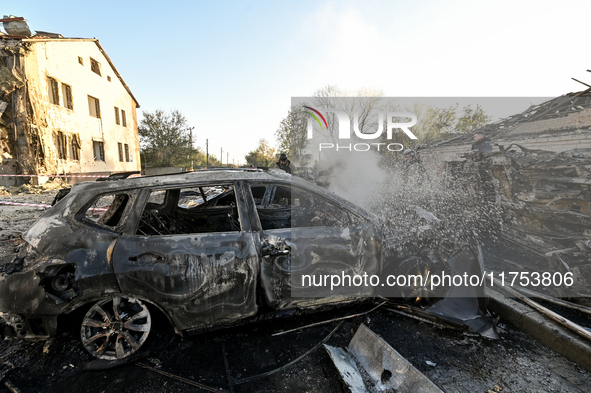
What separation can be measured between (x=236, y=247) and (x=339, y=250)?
0.96 m

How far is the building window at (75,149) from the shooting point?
16.1 metres

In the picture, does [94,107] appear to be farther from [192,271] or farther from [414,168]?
[192,271]

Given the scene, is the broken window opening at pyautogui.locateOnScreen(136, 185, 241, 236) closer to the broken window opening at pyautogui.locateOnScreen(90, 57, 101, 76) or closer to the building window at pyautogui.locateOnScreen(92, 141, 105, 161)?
the building window at pyautogui.locateOnScreen(92, 141, 105, 161)

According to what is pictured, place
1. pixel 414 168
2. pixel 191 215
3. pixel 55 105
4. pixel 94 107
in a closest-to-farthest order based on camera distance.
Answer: pixel 191 215, pixel 414 168, pixel 55 105, pixel 94 107

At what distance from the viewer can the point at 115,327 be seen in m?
2.12

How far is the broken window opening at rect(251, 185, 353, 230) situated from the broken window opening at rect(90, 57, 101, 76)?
23.2m

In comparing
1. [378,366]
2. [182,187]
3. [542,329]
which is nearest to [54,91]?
[182,187]

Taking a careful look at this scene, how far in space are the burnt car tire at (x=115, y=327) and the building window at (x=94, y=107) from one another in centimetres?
2205

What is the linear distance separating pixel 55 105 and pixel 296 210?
1910 cm

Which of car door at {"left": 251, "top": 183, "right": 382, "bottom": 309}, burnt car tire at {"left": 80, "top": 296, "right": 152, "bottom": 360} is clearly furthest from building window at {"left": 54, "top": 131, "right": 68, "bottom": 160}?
car door at {"left": 251, "top": 183, "right": 382, "bottom": 309}

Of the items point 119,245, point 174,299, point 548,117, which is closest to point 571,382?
point 174,299

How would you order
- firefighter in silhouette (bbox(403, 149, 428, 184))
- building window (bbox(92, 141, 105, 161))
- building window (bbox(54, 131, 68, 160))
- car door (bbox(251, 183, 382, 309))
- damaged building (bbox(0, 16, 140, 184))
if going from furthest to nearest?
1. building window (bbox(92, 141, 105, 161))
2. building window (bbox(54, 131, 68, 160))
3. damaged building (bbox(0, 16, 140, 184))
4. firefighter in silhouette (bbox(403, 149, 428, 184))
5. car door (bbox(251, 183, 382, 309))

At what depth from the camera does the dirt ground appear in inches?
75.9

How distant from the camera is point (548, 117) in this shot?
8281 mm
